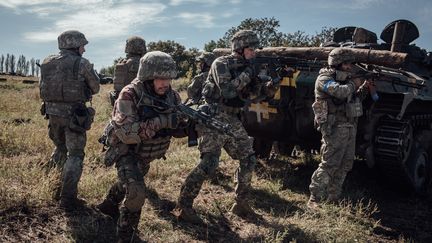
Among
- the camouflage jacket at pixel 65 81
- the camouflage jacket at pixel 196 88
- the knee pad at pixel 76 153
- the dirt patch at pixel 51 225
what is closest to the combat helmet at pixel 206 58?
the camouflage jacket at pixel 196 88

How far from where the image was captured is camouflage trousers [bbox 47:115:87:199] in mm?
4922

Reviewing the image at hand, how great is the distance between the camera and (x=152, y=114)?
416 cm

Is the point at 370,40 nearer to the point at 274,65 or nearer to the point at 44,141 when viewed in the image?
the point at 274,65

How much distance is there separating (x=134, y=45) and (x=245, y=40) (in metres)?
2.23

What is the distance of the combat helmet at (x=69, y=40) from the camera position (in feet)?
17.4

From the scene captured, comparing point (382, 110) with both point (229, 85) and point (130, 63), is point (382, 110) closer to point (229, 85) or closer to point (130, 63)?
point (229, 85)

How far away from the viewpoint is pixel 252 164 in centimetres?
552

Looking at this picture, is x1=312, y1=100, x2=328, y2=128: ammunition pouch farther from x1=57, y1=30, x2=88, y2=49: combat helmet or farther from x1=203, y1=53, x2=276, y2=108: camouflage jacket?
x1=57, y1=30, x2=88, y2=49: combat helmet

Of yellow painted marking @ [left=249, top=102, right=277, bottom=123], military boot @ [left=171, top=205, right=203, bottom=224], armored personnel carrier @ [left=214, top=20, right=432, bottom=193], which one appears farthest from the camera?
yellow painted marking @ [left=249, top=102, right=277, bottom=123]

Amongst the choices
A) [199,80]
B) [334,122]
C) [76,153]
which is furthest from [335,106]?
[76,153]

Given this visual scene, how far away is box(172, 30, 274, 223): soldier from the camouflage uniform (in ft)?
3.25

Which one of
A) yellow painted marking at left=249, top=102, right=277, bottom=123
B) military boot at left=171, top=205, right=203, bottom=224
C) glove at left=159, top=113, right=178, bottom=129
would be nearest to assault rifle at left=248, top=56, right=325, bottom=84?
yellow painted marking at left=249, top=102, right=277, bottom=123

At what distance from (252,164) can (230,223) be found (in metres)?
0.79

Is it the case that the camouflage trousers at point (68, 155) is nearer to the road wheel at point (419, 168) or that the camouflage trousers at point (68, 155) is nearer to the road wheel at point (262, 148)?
the road wheel at point (262, 148)
